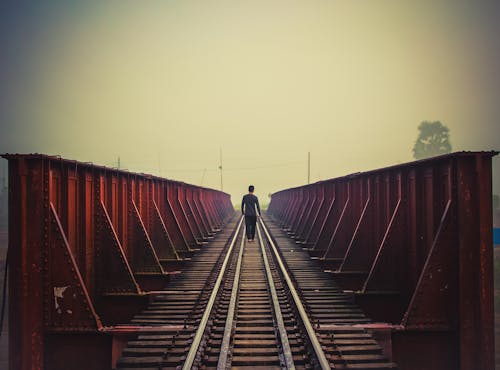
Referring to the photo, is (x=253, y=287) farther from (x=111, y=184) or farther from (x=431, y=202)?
(x=431, y=202)

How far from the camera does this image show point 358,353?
5.44m

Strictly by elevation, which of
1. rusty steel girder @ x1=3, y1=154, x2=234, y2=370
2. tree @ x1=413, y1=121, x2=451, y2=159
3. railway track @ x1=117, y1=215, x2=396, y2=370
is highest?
tree @ x1=413, y1=121, x2=451, y2=159

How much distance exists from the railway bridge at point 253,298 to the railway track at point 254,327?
2 centimetres

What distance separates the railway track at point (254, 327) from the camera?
513 cm

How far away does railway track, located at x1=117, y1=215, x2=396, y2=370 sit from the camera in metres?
5.13

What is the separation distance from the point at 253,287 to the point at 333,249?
2.98 meters

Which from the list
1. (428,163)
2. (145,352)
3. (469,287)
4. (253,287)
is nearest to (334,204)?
(253,287)

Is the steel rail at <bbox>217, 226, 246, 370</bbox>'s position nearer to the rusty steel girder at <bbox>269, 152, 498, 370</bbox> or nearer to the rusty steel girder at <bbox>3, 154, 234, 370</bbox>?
the rusty steel girder at <bbox>3, 154, 234, 370</bbox>

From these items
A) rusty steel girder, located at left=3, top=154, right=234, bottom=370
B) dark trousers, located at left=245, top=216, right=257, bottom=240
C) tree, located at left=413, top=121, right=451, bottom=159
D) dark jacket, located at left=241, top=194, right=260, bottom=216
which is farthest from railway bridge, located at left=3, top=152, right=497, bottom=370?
tree, located at left=413, top=121, right=451, bottom=159

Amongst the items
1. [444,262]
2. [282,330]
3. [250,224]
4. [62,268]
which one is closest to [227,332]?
[282,330]

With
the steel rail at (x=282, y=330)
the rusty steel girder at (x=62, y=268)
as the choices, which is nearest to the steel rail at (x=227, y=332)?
the steel rail at (x=282, y=330)

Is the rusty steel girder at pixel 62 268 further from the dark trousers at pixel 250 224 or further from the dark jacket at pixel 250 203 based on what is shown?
the dark trousers at pixel 250 224

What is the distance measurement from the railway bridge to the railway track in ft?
0.08

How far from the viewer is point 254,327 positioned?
20.9ft
